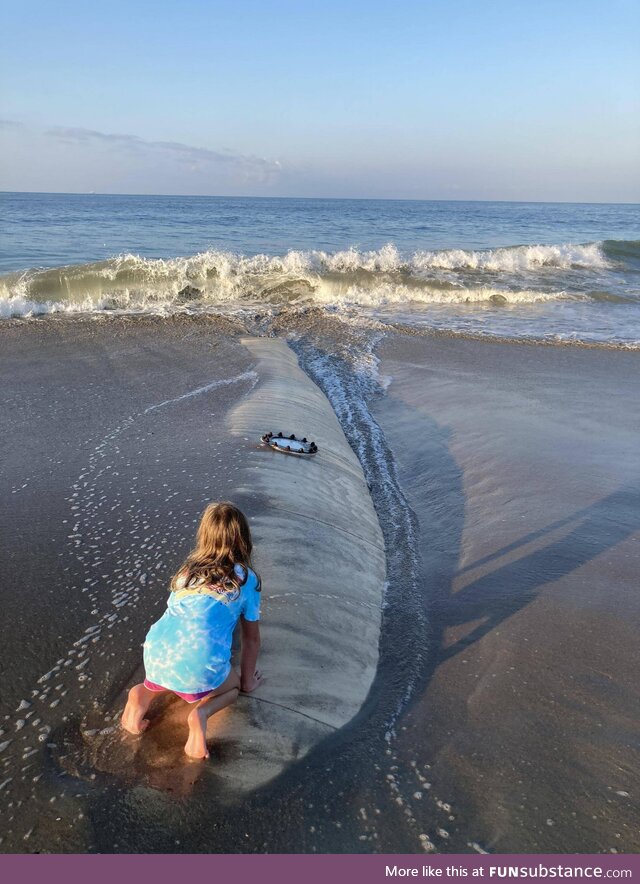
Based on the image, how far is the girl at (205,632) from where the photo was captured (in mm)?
2615

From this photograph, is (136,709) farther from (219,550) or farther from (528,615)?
(528,615)

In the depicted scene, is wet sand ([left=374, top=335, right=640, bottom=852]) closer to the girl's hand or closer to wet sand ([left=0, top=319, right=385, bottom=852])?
wet sand ([left=0, top=319, right=385, bottom=852])

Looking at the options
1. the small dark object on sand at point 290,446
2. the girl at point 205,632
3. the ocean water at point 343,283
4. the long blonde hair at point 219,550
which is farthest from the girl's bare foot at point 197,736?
the ocean water at point 343,283

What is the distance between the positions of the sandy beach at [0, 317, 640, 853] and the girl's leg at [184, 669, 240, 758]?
0.09 m

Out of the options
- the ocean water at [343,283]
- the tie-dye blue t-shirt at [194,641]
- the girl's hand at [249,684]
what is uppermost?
the tie-dye blue t-shirt at [194,641]

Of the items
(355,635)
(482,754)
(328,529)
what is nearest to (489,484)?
(328,529)

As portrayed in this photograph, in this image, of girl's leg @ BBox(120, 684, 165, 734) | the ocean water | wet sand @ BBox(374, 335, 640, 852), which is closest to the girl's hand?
girl's leg @ BBox(120, 684, 165, 734)

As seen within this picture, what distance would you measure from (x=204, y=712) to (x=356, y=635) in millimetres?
1177

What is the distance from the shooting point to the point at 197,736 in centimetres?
255

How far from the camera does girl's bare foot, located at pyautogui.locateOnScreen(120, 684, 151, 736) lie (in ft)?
8.64

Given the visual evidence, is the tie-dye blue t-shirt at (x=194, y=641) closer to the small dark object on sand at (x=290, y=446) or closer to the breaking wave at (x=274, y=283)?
the small dark object on sand at (x=290, y=446)

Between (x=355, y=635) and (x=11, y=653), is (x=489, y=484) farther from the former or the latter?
(x=11, y=653)

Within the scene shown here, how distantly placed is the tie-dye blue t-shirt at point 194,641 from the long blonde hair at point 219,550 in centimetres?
4

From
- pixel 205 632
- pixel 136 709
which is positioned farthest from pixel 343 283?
pixel 136 709
